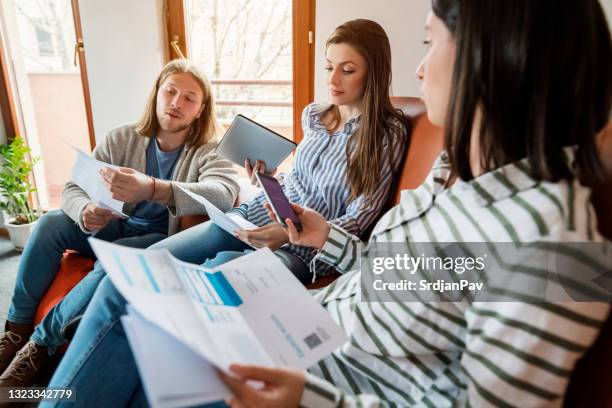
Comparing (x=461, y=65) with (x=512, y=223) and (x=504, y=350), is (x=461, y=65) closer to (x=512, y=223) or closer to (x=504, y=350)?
(x=512, y=223)

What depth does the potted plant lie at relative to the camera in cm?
231

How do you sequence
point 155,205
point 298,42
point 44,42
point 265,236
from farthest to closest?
point 44,42
point 298,42
point 155,205
point 265,236

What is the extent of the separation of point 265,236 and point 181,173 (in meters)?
0.56

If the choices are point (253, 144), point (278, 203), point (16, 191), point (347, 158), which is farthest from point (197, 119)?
point (16, 191)

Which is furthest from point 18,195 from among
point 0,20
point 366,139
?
point 366,139

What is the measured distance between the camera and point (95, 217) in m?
1.36

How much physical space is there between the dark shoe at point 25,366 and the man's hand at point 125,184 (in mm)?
511

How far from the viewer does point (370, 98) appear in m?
1.26

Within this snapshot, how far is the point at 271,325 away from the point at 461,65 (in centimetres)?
A: 48

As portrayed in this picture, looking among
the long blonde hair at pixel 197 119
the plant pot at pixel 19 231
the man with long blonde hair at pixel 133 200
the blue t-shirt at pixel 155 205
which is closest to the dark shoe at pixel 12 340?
the man with long blonde hair at pixel 133 200

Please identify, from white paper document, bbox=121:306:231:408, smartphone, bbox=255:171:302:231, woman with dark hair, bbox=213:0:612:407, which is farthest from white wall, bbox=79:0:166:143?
white paper document, bbox=121:306:231:408

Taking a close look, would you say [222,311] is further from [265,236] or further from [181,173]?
[181,173]

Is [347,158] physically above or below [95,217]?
above

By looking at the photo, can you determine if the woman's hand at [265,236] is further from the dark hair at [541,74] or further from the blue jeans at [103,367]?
the dark hair at [541,74]
